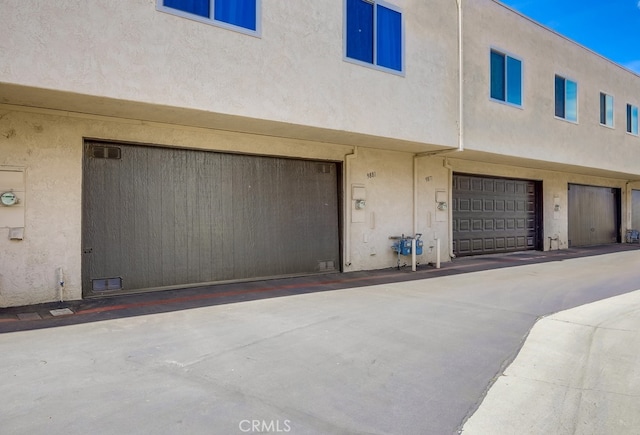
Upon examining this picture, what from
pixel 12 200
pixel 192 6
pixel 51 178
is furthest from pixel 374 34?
pixel 12 200

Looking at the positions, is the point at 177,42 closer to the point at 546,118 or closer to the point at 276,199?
the point at 276,199

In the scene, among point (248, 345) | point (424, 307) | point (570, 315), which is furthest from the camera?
point (424, 307)

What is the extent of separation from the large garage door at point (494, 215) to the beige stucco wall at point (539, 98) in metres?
1.81

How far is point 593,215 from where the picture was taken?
18703 mm

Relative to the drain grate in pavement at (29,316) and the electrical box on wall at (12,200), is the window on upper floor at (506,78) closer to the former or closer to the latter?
the electrical box on wall at (12,200)

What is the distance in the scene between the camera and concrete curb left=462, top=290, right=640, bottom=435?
314cm

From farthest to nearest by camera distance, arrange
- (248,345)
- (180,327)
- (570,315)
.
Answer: (570,315) < (180,327) < (248,345)

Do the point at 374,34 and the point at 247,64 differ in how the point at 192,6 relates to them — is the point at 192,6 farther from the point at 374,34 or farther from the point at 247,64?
the point at 374,34

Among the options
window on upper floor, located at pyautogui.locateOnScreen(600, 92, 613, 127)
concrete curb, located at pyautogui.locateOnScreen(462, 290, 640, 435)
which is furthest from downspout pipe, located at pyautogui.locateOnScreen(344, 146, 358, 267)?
window on upper floor, located at pyautogui.locateOnScreen(600, 92, 613, 127)

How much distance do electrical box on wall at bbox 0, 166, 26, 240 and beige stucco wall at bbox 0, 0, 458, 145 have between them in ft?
5.83

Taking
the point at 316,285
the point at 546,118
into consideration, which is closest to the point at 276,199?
the point at 316,285

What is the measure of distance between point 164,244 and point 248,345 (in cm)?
381

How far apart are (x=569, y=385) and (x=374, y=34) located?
764 cm

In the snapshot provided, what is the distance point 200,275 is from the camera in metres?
8.23
